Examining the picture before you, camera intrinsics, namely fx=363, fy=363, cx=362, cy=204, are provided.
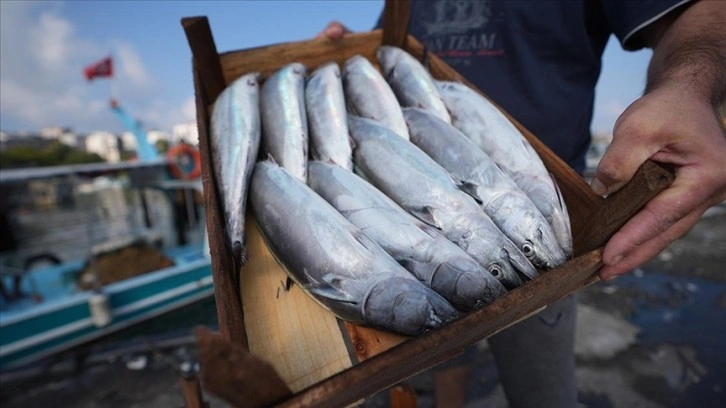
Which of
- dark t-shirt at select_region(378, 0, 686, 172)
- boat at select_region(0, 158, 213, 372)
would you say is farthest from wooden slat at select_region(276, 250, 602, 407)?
boat at select_region(0, 158, 213, 372)

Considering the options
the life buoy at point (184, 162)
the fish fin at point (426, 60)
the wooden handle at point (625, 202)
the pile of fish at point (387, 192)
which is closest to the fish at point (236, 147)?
the pile of fish at point (387, 192)

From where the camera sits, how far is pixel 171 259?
9.48 m

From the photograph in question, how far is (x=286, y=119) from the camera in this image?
1.70m

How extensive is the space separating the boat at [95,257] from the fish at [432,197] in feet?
23.0

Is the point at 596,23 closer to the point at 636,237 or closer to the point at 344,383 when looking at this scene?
the point at 636,237

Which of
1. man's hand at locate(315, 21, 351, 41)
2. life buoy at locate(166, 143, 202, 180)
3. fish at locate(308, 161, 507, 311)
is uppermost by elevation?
man's hand at locate(315, 21, 351, 41)

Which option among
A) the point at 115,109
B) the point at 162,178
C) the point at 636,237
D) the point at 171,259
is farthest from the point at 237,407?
the point at 115,109

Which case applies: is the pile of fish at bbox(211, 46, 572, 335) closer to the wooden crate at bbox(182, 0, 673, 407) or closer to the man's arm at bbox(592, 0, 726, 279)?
the wooden crate at bbox(182, 0, 673, 407)

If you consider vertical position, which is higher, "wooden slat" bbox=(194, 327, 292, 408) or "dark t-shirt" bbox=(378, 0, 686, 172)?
"dark t-shirt" bbox=(378, 0, 686, 172)

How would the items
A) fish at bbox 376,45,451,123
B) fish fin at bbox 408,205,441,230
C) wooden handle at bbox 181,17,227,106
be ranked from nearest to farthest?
fish fin at bbox 408,205,441,230, wooden handle at bbox 181,17,227,106, fish at bbox 376,45,451,123

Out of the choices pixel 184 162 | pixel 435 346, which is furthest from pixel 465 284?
pixel 184 162

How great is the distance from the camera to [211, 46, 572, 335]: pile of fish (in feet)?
3.40

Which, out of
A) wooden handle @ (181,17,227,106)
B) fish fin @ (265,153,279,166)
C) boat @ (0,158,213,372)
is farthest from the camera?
boat @ (0,158,213,372)

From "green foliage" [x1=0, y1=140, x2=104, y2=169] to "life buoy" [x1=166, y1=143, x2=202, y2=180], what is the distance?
1519 inches
